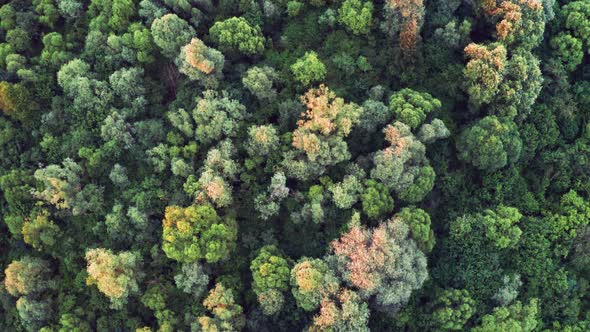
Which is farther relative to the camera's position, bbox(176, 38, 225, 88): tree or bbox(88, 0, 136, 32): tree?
bbox(88, 0, 136, 32): tree

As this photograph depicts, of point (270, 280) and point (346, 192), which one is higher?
point (346, 192)

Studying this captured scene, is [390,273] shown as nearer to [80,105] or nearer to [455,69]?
[455,69]

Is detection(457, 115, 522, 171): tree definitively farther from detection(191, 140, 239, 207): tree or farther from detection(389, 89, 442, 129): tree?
detection(191, 140, 239, 207): tree

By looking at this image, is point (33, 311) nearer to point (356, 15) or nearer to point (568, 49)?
point (356, 15)

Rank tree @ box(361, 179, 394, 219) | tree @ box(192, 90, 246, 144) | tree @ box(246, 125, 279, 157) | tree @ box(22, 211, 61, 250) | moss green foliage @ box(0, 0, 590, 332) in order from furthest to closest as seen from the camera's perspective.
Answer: tree @ box(192, 90, 246, 144) → tree @ box(22, 211, 61, 250) → tree @ box(246, 125, 279, 157) → tree @ box(361, 179, 394, 219) → moss green foliage @ box(0, 0, 590, 332)

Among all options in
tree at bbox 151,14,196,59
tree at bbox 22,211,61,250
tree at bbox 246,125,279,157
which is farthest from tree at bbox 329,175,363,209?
tree at bbox 22,211,61,250

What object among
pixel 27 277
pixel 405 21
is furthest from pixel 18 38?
pixel 405 21

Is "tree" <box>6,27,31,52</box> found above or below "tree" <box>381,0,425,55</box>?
below
